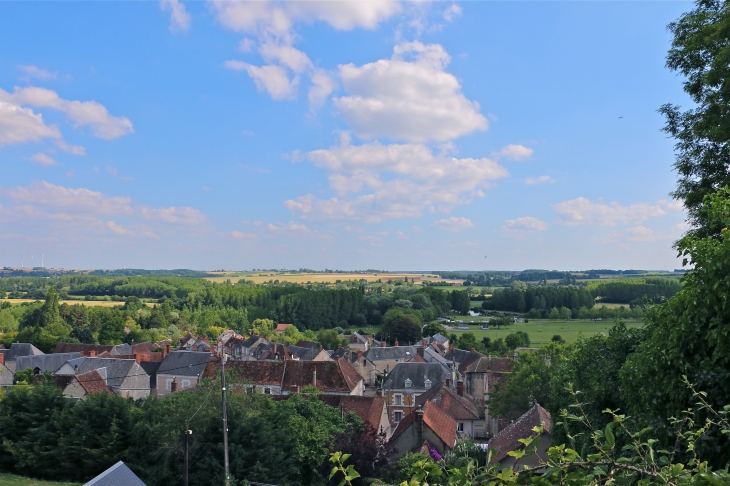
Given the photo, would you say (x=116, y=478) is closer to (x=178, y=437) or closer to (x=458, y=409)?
(x=178, y=437)

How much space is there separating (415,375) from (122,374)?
26050mm

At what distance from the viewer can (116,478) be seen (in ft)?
45.1

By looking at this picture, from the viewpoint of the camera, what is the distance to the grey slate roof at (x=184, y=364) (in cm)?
4721

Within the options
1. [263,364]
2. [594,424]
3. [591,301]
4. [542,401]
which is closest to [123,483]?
[594,424]

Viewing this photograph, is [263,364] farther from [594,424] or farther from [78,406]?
[594,424]

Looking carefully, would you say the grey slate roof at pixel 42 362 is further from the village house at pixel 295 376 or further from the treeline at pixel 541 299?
A: the treeline at pixel 541 299

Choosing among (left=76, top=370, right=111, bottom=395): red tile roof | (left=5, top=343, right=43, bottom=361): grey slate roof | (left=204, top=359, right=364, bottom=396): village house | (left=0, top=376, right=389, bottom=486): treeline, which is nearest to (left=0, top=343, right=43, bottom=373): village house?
(left=5, top=343, right=43, bottom=361): grey slate roof

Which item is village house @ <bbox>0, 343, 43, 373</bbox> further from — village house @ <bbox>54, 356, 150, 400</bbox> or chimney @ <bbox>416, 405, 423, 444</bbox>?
chimney @ <bbox>416, 405, 423, 444</bbox>

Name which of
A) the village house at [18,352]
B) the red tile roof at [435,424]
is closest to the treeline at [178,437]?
the red tile roof at [435,424]

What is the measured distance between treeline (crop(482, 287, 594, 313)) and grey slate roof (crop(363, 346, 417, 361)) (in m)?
64.4

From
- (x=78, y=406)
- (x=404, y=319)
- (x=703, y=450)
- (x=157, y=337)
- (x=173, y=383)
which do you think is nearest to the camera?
(x=703, y=450)

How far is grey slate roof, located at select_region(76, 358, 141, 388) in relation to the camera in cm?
4369

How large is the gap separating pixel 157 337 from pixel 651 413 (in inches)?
3396

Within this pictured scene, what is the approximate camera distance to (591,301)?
118 meters
